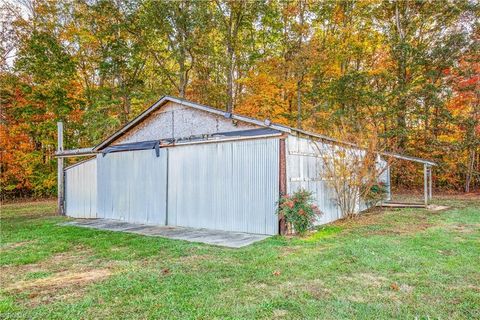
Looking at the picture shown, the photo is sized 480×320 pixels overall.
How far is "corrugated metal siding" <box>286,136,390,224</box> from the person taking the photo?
7.56 meters

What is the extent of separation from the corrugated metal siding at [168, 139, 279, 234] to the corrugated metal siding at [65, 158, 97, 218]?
158 inches

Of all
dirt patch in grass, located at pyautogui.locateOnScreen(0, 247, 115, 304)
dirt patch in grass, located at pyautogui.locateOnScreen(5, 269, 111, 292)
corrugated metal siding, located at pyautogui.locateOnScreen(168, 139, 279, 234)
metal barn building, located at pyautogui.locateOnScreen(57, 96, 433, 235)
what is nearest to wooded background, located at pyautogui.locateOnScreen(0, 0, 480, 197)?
metal barn building, located at pyautogui.locateOnScreen(57, 96, 433, 235)

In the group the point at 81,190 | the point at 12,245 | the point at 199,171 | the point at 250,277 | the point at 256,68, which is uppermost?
the point at 256,68

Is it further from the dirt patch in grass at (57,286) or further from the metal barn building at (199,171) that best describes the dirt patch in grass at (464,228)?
the dirt patch in grass at (57,286)

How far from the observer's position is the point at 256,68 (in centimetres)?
1853

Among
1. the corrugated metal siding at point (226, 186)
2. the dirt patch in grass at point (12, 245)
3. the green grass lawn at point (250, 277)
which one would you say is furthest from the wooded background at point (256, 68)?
the green grass lawn at point (250, 277)

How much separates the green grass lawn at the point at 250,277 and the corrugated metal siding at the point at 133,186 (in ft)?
7.55

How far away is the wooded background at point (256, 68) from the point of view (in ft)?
55.1

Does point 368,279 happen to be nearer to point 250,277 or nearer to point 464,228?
point 250,277

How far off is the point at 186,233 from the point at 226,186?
5.12 feet

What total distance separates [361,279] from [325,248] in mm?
1720

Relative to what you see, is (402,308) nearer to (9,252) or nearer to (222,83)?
(9,252)

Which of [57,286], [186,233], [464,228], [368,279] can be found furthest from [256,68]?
[57,286]

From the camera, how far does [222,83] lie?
19.9 m
